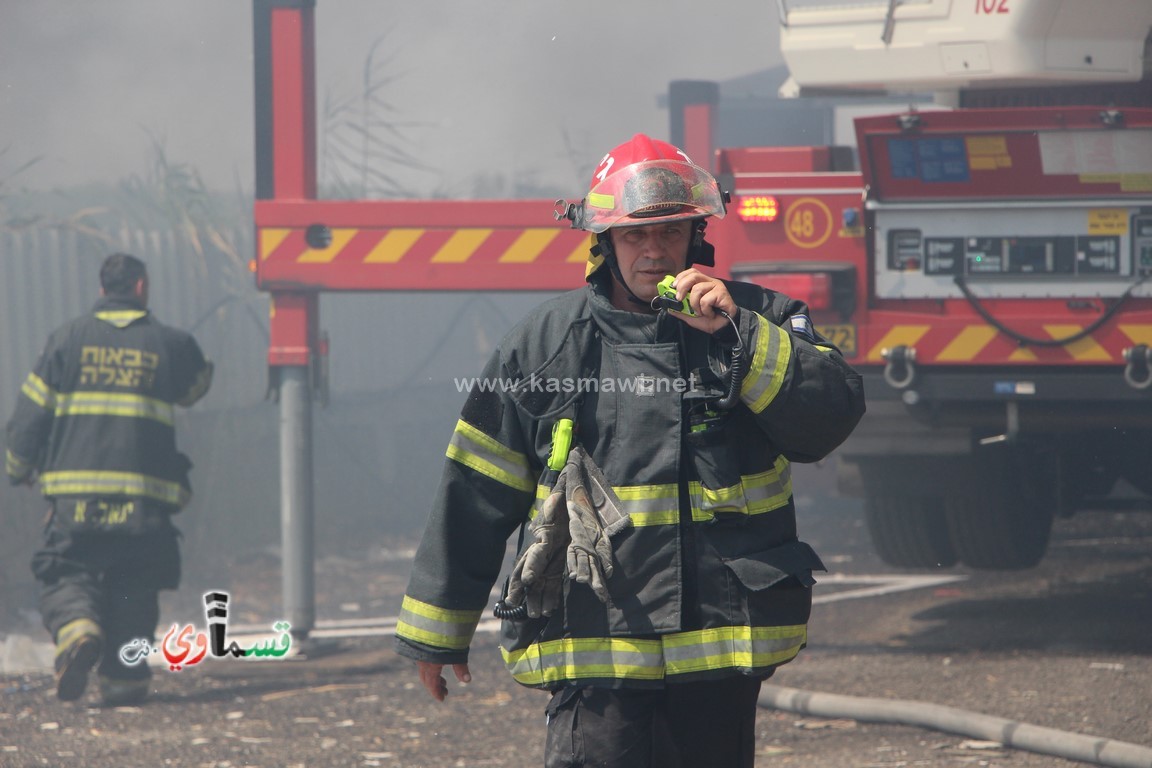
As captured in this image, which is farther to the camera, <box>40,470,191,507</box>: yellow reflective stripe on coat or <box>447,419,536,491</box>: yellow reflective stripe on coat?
<box>40,470,191,507</box>: yellow reflective stripe on coat

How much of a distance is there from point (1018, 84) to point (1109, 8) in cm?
46

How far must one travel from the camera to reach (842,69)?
6359 millimetres

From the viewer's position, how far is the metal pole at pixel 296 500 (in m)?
6.63

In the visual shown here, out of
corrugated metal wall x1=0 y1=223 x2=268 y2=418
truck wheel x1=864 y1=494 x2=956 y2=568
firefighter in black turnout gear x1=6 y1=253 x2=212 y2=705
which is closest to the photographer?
firefighter in black turnout gear x1=6 y1=253 x2=212 y2=705

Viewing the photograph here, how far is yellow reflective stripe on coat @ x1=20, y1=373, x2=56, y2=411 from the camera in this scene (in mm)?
6270

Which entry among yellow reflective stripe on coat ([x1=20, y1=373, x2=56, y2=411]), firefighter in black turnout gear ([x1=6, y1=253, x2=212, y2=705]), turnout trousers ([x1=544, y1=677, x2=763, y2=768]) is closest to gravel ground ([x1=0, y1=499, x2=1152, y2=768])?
firefighter in black turnout gear ([x1=6, y1=253, x2=212, y2=705])

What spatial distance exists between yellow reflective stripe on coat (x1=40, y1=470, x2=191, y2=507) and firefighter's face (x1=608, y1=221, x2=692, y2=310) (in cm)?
388

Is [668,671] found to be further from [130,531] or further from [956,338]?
[130,531]

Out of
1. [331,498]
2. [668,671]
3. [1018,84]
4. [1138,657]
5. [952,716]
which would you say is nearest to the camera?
[668,671]

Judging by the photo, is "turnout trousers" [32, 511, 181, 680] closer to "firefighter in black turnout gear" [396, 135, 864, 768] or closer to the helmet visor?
"firefighter in black turnout gear" [396, 135, 864, 768]

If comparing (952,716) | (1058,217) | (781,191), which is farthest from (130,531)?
(1058,217)

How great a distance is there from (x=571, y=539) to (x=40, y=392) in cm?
420

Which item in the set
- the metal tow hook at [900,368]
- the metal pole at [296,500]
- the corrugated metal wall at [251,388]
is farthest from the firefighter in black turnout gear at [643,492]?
the corrugated metal wall at [251,388]

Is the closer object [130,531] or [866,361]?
[866,361]
